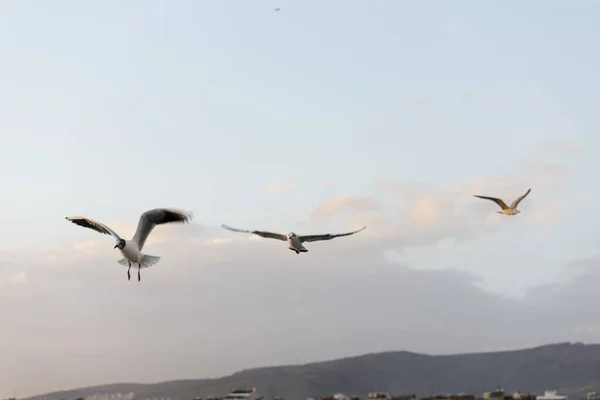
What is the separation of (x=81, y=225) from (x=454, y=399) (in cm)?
12295

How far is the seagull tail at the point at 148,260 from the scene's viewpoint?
49.8 m

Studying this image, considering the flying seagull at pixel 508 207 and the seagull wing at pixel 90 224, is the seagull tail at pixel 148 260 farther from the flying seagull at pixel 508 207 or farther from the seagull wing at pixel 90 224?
the flying seagull at pixel 508 207

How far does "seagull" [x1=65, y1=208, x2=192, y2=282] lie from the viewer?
49.3m

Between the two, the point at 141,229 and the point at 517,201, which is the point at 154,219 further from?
the point at 517,201

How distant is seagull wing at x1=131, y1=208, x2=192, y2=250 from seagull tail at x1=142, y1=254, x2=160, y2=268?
651 mm

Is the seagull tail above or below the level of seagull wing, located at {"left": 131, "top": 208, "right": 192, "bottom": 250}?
below

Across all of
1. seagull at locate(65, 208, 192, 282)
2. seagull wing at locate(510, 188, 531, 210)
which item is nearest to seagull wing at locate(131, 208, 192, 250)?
seagull at locate(65, 208, 192, 282)

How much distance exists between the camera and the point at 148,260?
165ft

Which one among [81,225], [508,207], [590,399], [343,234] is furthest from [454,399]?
[81,225]

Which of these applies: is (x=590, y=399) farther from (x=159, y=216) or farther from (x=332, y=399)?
(x=159, y=216)

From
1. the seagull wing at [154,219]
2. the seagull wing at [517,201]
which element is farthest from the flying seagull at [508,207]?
the seagull wing at [154,219]

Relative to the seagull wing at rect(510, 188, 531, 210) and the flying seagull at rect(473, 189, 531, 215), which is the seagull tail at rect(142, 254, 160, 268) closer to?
the flying seagull at rect(473, 189, 531, 215)

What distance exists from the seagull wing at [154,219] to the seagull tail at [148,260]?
65cm

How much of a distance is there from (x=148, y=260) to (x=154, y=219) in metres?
2.33
